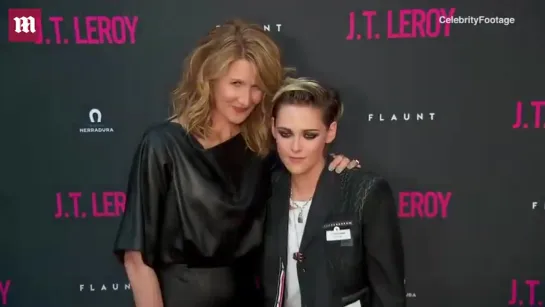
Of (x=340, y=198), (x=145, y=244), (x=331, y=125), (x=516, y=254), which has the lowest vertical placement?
(x=516, y=254)

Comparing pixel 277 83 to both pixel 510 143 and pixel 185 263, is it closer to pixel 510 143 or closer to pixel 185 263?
pixel 185 263

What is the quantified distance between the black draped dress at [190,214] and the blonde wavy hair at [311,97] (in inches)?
11.4

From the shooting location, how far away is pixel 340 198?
172 centimetres

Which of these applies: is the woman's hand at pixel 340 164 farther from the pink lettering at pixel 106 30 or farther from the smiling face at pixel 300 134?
Answer: the pink lettering at pixel 106 30

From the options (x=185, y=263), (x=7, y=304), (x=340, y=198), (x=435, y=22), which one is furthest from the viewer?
(x=7, y=304)

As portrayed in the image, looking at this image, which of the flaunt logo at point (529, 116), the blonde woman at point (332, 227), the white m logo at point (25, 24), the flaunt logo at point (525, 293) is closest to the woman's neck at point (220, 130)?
the blonde woman at point (332, 227)

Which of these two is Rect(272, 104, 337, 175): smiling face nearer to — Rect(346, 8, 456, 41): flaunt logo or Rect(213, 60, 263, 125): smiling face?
Rect(213, 60, 263, 125): smiling face

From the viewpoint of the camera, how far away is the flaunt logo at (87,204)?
7.97 ft

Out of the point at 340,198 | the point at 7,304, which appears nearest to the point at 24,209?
the point at 7,304

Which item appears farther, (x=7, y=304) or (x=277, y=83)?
(x=7, y=304)

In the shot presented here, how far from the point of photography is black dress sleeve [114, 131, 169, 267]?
1768mm

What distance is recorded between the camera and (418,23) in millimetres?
2299

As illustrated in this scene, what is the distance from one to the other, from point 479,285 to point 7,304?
212 centimetres

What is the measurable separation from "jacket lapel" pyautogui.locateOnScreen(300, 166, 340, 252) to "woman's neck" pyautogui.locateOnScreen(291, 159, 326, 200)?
5cm
